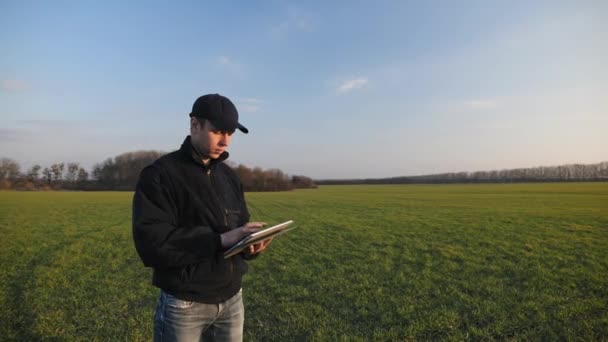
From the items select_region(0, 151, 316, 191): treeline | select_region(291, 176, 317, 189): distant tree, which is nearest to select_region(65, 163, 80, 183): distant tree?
select_region(0, 151, 316, 191): treeline

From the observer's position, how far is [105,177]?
106 m

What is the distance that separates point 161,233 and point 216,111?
890 mm

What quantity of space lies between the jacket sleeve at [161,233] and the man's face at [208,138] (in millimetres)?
354

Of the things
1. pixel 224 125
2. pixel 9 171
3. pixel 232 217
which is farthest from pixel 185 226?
pixel 9 171

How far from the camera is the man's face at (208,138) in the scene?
2.37 m

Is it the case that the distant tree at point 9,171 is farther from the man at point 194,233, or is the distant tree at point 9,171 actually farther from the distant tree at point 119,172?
the man at point 194,233

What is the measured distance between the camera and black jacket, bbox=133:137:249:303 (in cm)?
209

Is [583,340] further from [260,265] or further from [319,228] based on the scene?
[319,228]

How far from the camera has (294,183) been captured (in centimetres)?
12756

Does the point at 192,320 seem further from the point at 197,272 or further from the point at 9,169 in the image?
the point at 9,169

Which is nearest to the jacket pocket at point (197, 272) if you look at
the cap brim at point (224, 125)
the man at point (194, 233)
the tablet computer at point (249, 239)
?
the man at point (194, 233)

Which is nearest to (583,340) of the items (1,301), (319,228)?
(1,301)

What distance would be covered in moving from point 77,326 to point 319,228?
12936mm

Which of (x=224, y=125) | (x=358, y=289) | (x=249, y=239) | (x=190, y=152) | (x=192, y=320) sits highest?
(x=224, y=125)
